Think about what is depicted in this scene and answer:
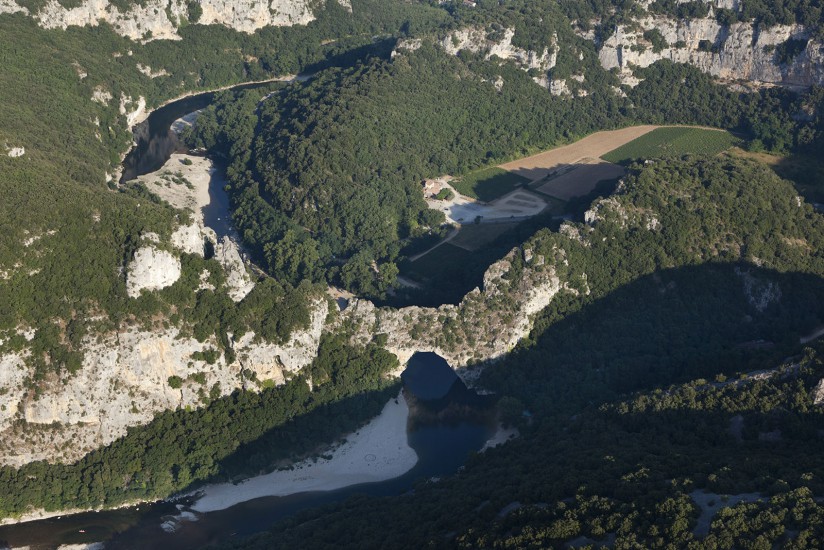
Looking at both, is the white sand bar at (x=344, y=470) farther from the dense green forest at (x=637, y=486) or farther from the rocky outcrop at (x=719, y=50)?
the rocky outcrop at (x=719, y=50)

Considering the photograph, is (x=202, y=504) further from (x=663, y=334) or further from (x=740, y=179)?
(x=740, y=179)

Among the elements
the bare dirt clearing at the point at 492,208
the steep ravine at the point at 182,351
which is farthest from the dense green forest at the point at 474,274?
the bare dirt clearing at the point at 492,208

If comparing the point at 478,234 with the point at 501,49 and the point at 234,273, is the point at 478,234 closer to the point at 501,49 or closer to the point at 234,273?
the point at 234,273

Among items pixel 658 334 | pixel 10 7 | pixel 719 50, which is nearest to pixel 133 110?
pixel 10 7

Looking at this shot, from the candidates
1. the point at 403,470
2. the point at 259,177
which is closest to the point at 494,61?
→ the point at 259,177

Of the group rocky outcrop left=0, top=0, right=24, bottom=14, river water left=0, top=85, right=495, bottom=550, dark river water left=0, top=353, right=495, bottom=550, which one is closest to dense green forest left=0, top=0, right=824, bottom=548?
dark river water left=0, top=353, right=495, bottom=550
